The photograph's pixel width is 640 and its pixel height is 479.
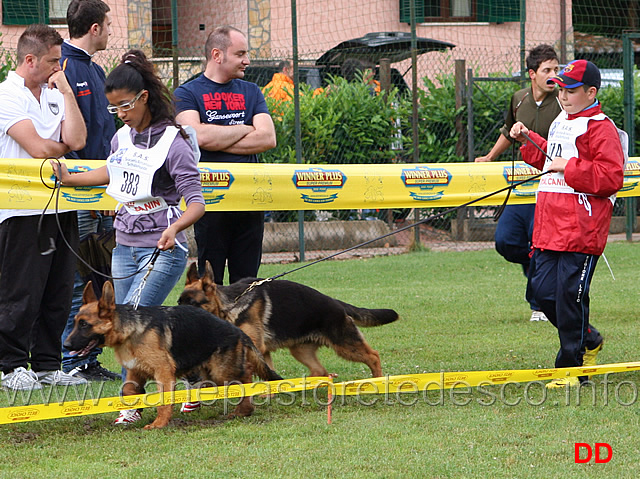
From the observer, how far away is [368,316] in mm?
5676

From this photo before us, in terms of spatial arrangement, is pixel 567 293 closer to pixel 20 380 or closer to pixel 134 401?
pixel 134 401

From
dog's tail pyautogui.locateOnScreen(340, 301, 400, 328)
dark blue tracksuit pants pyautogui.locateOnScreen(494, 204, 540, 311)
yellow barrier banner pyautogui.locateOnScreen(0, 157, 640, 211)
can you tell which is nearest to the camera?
yellow barrier banner pyautogui.locateOnScreen(0, 157, 640, 211)

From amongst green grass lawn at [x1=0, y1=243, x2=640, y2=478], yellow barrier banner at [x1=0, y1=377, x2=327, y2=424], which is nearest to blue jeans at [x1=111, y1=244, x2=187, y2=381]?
yellow barrier banner at [x1=0, y1=377, x2=327, y2=424]

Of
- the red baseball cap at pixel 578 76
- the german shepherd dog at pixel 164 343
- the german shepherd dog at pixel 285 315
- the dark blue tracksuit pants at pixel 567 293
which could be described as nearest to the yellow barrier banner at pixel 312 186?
the dark blue tracksuit pants at pixel 567 293

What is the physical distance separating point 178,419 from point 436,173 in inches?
155

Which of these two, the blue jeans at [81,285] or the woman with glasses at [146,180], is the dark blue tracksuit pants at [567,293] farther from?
the blue jeans at [81,285]

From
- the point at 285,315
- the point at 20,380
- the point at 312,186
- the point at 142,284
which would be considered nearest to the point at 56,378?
the point at 20,380

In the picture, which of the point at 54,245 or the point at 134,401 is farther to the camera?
the point at 54,245

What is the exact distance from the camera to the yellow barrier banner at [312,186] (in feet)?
18.1

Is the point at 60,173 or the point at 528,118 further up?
the point at 528,118

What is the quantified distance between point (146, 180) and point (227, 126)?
5.30ft

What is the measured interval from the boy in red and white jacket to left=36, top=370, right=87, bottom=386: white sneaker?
9.99 feet

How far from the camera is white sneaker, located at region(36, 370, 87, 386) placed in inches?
220

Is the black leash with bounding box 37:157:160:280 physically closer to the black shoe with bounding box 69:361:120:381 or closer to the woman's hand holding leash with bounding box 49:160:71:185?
the woman's hand holding leash with bounding box 49:160:71:185
